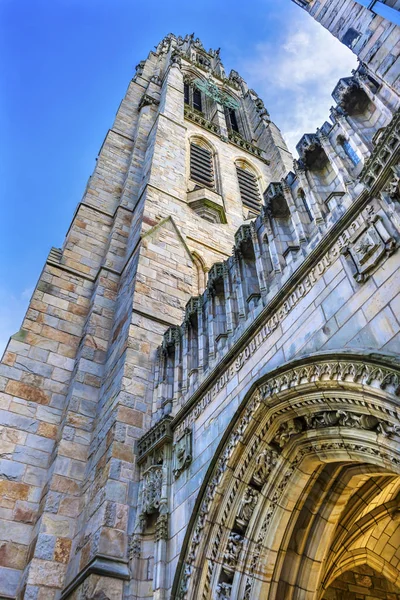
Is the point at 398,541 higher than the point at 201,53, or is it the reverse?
the point at 201,53

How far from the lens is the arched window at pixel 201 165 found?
61.7 ft

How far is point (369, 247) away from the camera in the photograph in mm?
4711

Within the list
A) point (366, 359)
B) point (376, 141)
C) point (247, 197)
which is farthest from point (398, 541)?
point (247, 197)

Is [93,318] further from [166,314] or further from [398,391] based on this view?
[398,391]

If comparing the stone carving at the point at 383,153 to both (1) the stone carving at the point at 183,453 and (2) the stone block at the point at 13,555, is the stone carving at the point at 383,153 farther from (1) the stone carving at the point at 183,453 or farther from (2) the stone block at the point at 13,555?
(2) the stone block at the point at 13,555

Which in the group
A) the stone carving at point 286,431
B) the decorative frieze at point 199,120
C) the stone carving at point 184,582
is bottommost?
the stone carving at point 184,582

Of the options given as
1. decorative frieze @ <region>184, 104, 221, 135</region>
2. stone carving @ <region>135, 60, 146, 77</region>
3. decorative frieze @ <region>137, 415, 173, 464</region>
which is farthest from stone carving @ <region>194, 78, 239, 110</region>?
decorative frieze @ <region>137, 415, 173, 464</region>

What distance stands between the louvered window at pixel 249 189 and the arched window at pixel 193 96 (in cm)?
881

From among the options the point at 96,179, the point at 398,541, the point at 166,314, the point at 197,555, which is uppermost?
the point at 96,179

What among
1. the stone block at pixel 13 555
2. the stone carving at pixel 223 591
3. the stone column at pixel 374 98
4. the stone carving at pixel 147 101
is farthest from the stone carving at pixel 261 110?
the stone carving at pixel 223 591

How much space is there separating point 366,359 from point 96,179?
15453mm

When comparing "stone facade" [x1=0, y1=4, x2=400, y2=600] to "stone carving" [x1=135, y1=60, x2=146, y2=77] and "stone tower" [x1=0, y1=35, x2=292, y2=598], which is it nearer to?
"stone tower" [x1=0, y1=35, x2=292, y2=598]

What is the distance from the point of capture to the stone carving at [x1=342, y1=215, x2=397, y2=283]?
455cm

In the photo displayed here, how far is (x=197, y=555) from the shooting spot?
5492 millimetres
